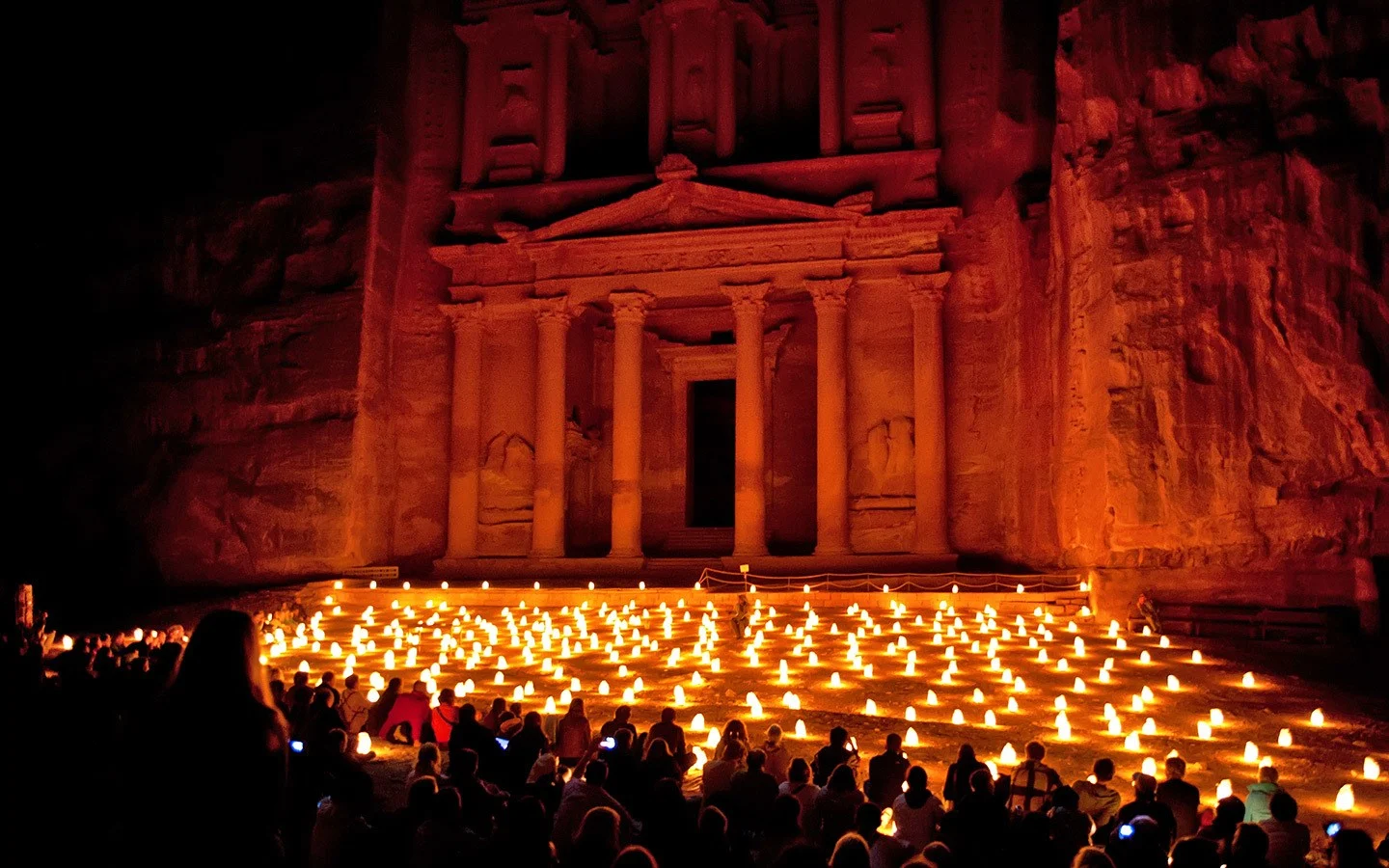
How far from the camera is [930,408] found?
25.4 metres

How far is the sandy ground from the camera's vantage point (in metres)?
9.67

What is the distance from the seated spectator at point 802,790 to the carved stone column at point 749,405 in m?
19.4

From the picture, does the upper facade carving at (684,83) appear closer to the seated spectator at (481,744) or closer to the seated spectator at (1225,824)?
the seated spectator at (481,744)

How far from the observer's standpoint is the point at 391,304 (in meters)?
28.2

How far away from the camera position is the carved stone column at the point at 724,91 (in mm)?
28031

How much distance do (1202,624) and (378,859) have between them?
1460cm

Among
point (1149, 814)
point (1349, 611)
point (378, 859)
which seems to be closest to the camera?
point (378, 859)

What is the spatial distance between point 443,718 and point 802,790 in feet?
14.8

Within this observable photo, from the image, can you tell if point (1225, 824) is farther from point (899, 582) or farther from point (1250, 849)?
point (899, 582)

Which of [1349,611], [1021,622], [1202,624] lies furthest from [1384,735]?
[1021,622]

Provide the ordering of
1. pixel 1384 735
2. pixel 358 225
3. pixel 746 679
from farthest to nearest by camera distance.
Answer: pixel 358 225 < pixel 746 679 < pixel 1384 735

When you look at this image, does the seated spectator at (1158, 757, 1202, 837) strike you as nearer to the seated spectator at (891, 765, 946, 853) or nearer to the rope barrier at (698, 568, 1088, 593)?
the seated spectator at (891, 765, 946, 853)

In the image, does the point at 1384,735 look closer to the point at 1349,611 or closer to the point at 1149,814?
the point at 1349,611

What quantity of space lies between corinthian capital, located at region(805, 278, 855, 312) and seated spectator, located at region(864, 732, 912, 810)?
64.5 feet
